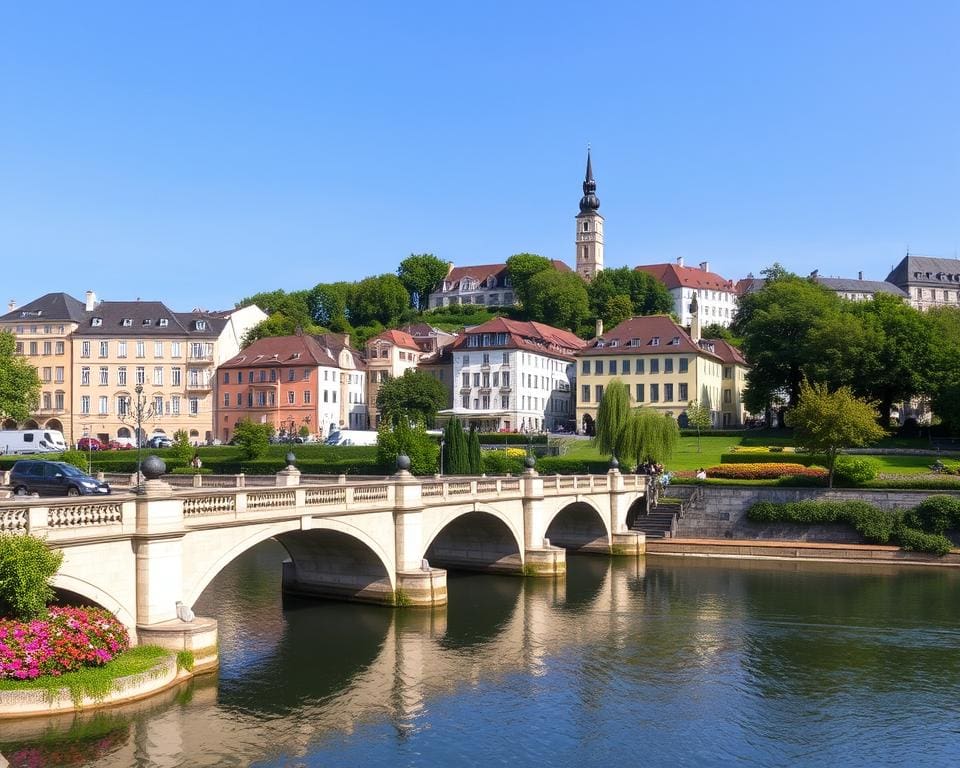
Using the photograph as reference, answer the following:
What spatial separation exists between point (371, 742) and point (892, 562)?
1417 inches

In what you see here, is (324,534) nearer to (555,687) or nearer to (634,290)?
(555,687)

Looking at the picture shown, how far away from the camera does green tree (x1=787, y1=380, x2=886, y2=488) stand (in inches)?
2108

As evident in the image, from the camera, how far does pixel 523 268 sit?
15500 cm

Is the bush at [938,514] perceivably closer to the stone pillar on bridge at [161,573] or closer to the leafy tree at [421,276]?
the stone pillar on bridge at [161,573]

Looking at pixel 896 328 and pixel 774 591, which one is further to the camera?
pixel 896 328

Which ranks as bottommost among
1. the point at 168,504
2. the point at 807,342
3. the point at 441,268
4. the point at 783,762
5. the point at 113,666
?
the point at 783,762

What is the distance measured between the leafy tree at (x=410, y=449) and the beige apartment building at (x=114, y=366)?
46.9 m

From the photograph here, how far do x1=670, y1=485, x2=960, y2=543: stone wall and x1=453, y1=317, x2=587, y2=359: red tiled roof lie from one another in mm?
53450

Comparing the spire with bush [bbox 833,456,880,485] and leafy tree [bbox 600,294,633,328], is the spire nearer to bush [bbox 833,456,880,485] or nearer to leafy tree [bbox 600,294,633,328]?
leafy tree [bbox 600,294,633,328]

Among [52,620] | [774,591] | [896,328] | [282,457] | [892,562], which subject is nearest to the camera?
[52,620]

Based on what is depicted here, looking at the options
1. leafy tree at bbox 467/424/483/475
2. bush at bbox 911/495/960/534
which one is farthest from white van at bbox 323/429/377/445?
bush at bbox 911/495/960/534

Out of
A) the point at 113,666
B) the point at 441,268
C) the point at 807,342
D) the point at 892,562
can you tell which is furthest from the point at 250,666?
the point at 441,268

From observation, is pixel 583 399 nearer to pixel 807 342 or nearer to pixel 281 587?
pixel 807 342

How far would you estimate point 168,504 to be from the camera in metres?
23.0
